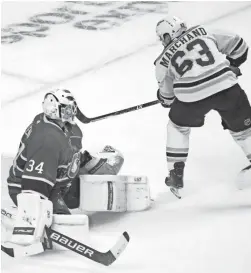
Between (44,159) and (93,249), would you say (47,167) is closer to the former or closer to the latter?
(44,159)

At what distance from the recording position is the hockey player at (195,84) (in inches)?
111

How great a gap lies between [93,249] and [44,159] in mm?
331

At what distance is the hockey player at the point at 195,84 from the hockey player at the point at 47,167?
1.10 ft

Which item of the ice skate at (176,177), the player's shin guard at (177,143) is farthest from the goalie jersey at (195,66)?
the ice skate at (176,177)

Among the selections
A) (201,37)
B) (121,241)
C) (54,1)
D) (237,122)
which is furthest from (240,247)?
(54,1)

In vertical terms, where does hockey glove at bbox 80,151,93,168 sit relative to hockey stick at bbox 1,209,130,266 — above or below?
above

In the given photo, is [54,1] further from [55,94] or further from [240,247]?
[240,247]

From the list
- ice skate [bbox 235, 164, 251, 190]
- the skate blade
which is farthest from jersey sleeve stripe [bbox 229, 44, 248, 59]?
the skate blade

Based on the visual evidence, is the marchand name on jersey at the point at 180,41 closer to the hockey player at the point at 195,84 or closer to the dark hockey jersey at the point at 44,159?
the hockey player at the point at 195,84

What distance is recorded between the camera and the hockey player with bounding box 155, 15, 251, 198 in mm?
2811

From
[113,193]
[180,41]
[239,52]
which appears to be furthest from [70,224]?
[239,52]

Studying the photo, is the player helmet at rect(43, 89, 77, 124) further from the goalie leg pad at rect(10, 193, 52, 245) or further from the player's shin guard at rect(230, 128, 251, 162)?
the player's shin guard at rect(230, 128, 251, 162)

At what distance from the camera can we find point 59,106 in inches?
107

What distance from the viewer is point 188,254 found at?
2465mm
